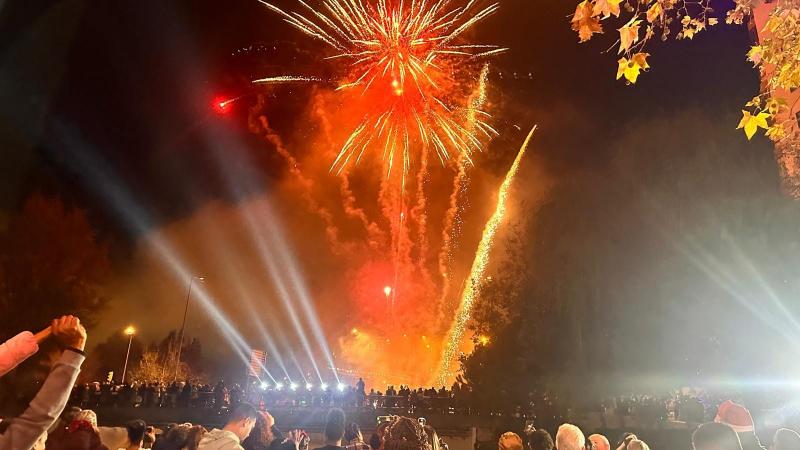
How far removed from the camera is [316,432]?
64.8 ft

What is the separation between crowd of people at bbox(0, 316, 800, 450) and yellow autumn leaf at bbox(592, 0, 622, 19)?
442 cm

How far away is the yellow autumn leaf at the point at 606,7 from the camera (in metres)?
5.67

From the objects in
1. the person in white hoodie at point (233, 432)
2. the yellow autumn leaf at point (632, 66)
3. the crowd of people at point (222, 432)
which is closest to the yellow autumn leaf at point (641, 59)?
the yellow autumn leaf at point (632, 66)

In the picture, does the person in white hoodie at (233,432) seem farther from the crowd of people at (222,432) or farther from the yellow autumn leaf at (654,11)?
the yellow autumn leaf at (654,11)

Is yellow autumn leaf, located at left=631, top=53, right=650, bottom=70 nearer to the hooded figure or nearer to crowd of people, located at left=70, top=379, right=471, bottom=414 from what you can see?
the hooded figure

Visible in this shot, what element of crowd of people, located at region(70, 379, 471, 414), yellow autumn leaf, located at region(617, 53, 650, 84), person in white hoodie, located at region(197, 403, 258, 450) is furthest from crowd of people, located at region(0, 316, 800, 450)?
crowd of people, located at region(70, 379, 471, 414)

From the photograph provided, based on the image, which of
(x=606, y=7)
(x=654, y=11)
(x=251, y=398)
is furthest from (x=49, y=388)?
(x=251, y=398)

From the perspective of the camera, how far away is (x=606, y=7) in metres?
5.67

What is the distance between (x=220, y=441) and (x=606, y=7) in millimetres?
6301

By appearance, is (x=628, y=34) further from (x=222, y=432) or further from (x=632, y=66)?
(x=222, y=432)

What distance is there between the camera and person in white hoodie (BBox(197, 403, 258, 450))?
4965mm

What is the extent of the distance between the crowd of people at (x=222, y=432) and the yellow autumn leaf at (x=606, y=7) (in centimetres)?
442

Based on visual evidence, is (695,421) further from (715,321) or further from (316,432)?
(316,432)

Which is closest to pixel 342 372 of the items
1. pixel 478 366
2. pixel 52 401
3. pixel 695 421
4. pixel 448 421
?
pixel 478 366
